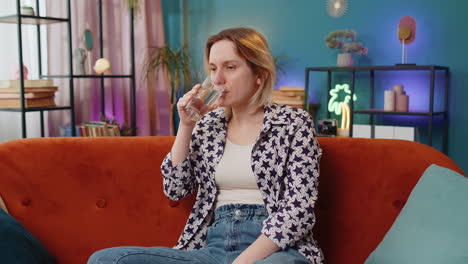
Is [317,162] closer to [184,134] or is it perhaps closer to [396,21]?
[184,134]

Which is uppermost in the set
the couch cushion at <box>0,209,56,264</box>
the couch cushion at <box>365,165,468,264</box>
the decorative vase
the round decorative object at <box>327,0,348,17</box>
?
the round decorative object at <box>327,0,348,17</box>

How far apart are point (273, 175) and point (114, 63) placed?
378 cm

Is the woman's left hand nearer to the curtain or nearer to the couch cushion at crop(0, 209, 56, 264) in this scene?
the couch cushion at crop(0, 209, 56, 264)

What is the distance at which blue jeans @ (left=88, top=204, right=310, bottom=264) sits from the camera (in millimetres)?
1413

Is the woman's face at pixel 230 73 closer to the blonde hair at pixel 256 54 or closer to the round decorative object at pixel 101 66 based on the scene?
the blonde hair at pixel 256 54

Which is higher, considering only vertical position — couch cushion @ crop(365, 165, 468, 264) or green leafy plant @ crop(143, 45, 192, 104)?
green leafy plant @ crop(143, 45, 192, 104)

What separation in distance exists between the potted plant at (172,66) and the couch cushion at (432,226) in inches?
154

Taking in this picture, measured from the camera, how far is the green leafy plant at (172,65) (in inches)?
204

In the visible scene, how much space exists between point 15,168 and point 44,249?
29cm

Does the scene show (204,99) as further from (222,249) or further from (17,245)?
(17,245)

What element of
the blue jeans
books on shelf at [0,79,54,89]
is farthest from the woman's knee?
books on shelf at [0,79,54,89]

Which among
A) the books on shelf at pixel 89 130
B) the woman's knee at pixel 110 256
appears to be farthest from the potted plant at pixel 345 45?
the woman's knee at pixel 110 256

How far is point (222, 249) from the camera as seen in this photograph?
5.08 feet

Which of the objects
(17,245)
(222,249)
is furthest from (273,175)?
(17,245)
